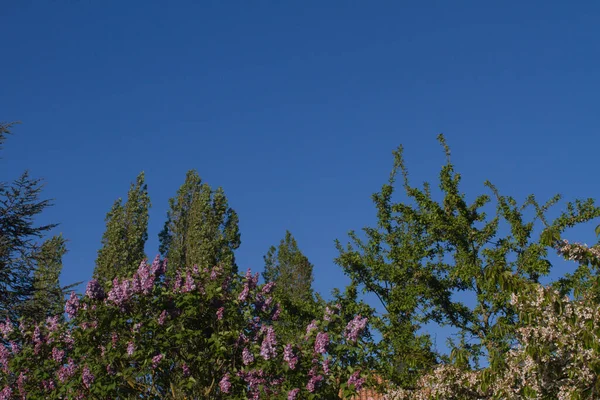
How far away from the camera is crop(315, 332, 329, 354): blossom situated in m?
6.32

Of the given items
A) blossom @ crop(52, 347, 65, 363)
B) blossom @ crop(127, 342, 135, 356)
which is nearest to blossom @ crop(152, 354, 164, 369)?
blossom @ crop(127, 342, 135, 356)

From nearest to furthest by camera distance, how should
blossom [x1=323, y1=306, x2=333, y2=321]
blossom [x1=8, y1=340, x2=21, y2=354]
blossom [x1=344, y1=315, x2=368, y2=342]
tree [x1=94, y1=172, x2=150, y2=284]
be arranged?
blossom [x1=344, y1=315, x2=368, y2=342]
blossom [x1=323, y1=306, x2=333, y2=321]
blossom [x1=8, y1=340, x2=21, y2=354]
tree [x1=94, y1=172, x2=150, y2=284]

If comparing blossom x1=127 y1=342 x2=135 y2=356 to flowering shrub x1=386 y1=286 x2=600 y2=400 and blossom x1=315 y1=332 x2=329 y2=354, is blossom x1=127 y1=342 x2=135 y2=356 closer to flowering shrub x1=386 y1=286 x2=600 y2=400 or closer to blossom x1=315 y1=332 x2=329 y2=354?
blossom x1=315 y1=332 x2=329 y2=354

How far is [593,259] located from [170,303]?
4467 mm

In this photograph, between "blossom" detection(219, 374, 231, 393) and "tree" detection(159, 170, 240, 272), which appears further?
"tree" detection(159, 170, 240, 272)

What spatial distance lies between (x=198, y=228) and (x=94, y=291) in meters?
20.0

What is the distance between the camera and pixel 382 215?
14695 mm

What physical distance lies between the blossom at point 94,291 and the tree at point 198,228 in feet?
61.5

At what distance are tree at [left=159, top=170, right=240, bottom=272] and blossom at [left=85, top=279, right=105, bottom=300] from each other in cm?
1873

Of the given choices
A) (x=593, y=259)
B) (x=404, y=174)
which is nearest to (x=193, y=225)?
(x=404, y=174)

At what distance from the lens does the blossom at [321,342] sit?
6324 millimetres

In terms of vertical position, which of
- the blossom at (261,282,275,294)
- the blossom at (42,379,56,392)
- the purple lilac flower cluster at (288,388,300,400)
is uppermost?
the blossom at (261,282,275,294)

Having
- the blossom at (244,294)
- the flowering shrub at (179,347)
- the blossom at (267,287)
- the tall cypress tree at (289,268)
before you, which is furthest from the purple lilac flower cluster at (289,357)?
the tall cypress tree at (289,268)

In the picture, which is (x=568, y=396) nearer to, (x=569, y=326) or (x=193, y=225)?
(x=569, y=326)
